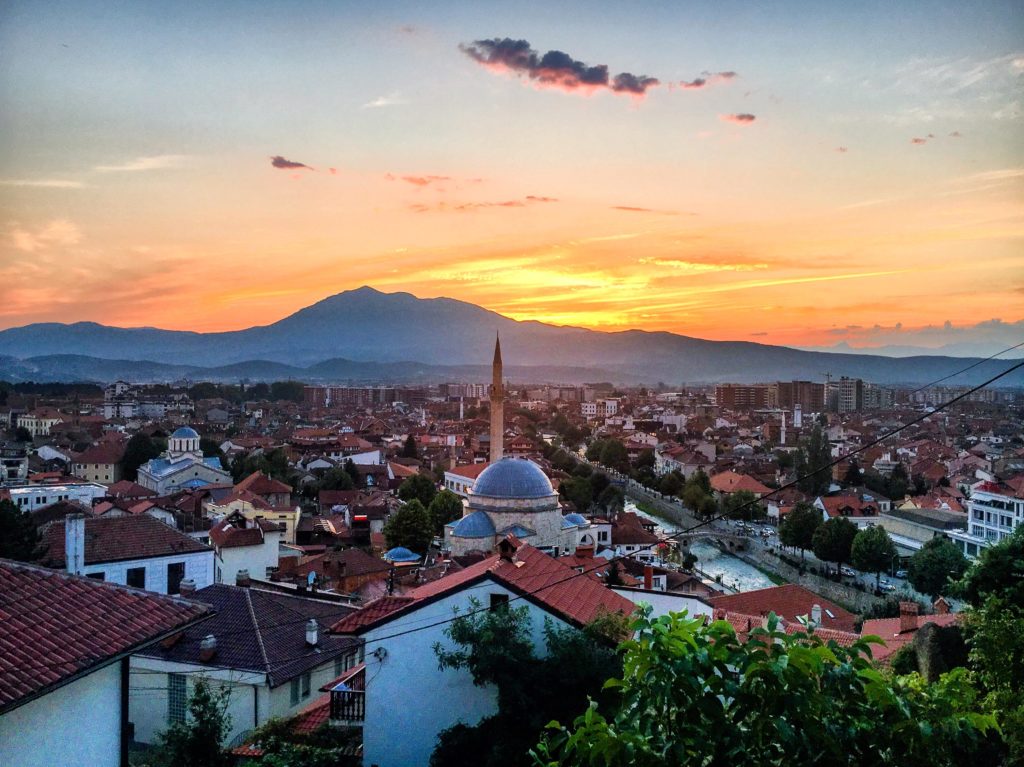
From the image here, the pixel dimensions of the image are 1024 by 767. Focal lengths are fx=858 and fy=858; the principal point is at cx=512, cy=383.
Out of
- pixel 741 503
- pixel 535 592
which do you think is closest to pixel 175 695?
pixel 535 592

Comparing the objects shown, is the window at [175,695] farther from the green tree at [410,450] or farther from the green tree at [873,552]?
the green tree at [410,450]

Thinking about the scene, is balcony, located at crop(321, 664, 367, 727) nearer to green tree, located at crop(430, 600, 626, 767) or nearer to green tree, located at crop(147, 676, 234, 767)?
green tree, located at crop(430, 600, 626, 767)

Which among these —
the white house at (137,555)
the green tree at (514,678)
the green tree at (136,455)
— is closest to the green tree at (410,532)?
the white house at (137,555)

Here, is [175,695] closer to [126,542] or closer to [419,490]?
[126,542]

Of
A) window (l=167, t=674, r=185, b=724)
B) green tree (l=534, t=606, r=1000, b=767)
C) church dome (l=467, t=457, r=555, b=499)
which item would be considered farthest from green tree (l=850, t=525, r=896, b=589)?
green tree (l=534, t=606, r=1000, b=767)

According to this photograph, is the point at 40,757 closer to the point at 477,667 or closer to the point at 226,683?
the point at 477,667

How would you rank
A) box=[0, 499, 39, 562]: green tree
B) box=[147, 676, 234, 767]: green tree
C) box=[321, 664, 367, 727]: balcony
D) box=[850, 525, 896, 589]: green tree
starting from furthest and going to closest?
box=[850, 525, 896, 589]: green tree → box=[0, 499, 39, 562]: green tree → box=[321, 664, 367, 727]: balcony → box=[147, 676, 234, 767]: green tree

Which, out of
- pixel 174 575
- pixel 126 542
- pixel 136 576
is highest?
pixel 126 542
